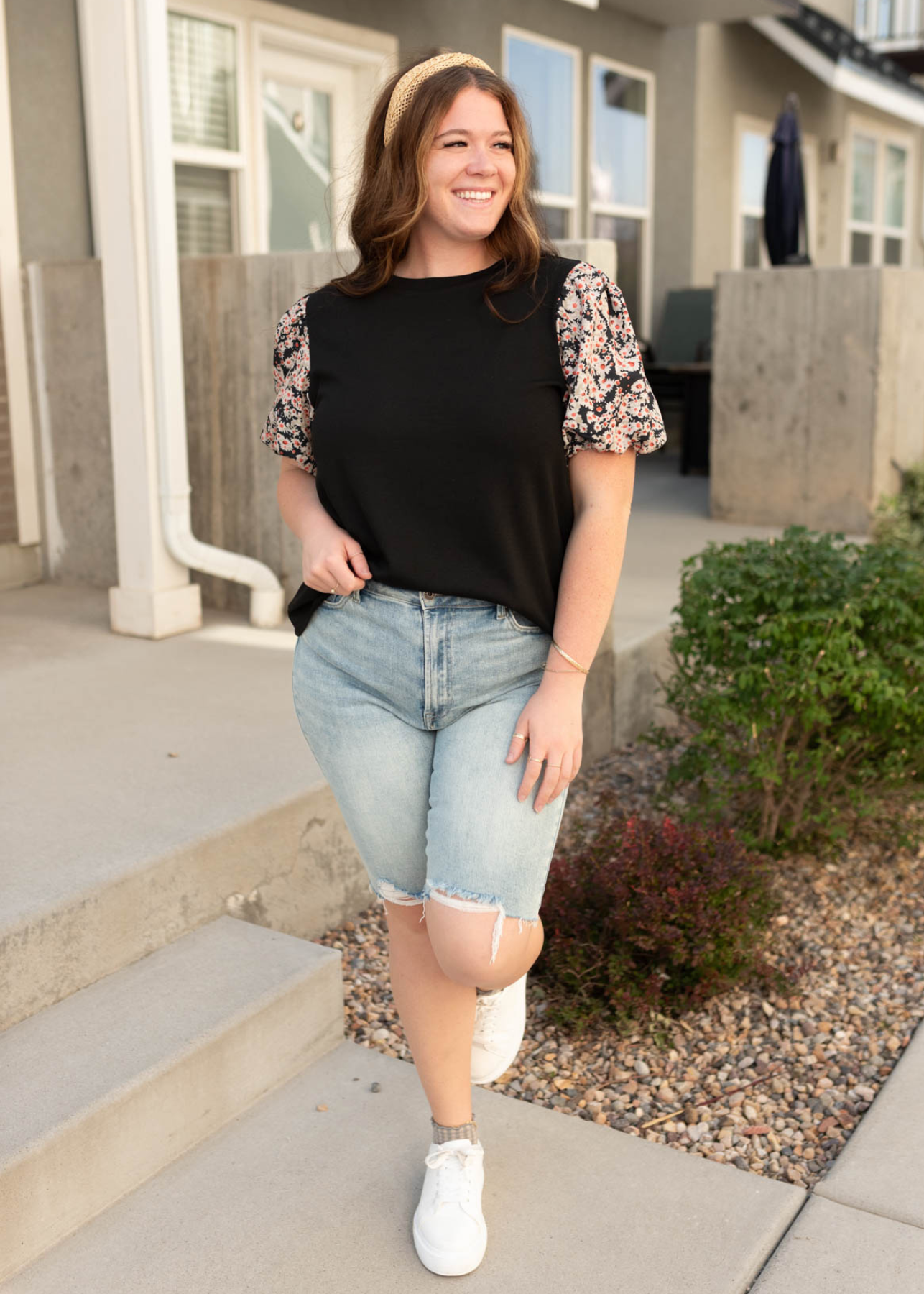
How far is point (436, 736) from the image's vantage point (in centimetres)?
188

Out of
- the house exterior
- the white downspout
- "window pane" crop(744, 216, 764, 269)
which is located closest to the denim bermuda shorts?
the house exterior

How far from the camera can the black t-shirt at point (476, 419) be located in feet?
5.70

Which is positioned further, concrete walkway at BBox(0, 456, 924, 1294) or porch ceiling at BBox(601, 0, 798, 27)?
porch ceiling at BBox(601, 0, 798, 27)

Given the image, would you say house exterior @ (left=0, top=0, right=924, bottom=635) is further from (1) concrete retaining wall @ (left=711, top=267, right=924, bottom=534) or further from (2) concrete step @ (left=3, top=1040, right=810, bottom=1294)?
(1) concrete retaining wall @ (left=711, top=267, right=924, bottom=534)

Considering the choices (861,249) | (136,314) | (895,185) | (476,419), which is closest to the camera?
(476,419)

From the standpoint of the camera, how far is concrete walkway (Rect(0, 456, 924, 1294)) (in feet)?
6.56

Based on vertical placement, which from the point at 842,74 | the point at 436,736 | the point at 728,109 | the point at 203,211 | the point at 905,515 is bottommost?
the point at 905,515

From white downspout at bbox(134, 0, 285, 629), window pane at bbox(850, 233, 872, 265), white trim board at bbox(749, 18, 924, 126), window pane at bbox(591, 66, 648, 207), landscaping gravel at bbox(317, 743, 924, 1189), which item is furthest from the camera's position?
window pane at bbox(850, 233, 872, 265)

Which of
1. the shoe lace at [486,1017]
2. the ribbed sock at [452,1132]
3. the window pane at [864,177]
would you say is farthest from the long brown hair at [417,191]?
the window pane at [864,177]

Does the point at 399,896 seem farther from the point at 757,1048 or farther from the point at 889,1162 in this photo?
the point at 757,1048

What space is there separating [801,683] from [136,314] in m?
2.52

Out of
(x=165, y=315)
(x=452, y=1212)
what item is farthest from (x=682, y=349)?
(x=452, y=1212)

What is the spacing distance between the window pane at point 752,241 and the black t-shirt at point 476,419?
10.0 metres

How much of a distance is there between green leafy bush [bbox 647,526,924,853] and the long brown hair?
67.7 inches
